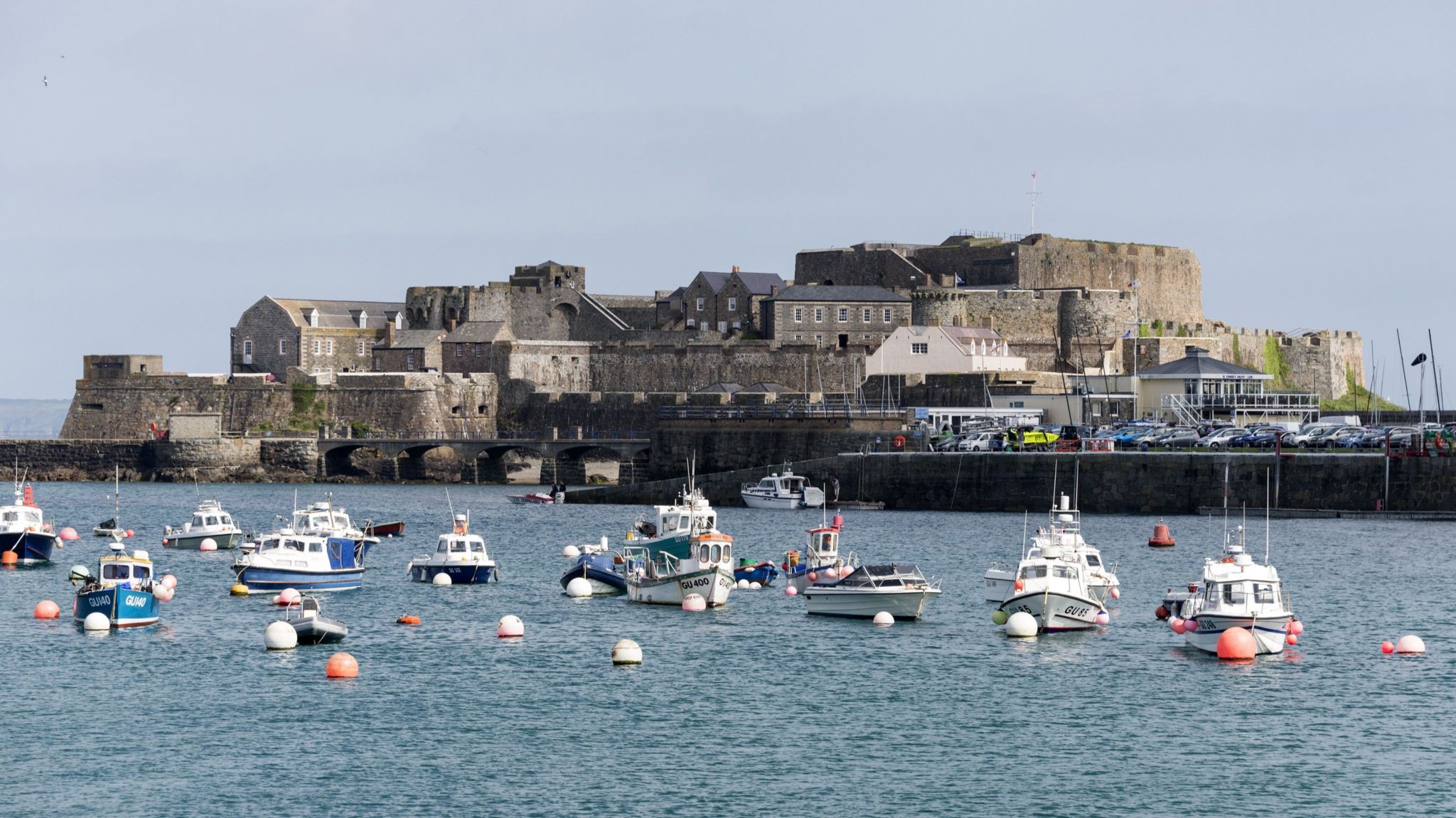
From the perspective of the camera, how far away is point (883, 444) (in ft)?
254

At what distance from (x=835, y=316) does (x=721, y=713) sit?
6914cm

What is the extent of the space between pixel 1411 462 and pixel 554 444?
4021 centimetres

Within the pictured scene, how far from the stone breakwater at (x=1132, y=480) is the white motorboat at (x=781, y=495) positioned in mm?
1014

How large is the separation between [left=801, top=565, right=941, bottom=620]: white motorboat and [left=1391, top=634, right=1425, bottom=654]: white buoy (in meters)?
8.92

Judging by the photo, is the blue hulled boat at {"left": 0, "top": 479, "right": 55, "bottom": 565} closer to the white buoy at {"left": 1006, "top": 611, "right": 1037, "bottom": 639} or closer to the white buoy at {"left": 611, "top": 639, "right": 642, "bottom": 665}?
the white buoy at {"left": 611, "top": 639, "right": 642, "bottom": 665}

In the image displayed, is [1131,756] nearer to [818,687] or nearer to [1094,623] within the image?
[818,687]

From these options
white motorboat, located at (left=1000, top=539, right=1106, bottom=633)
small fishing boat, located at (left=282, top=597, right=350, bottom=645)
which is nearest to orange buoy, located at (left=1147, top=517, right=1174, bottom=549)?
white motorboat, located at (left=1000, top=539, right=1106, bottom=633)

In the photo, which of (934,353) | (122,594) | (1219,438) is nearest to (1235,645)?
(122,594)

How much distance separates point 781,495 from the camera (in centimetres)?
7325

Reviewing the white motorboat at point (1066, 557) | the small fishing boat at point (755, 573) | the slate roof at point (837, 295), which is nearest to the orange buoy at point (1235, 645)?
the white motorboat at point (1066, 557)

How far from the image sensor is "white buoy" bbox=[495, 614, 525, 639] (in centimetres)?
4028

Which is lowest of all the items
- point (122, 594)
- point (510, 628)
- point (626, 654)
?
point (626, 654)

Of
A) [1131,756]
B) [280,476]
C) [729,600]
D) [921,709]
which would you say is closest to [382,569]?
[729,600]

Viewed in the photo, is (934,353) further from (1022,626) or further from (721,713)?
(721,713)
